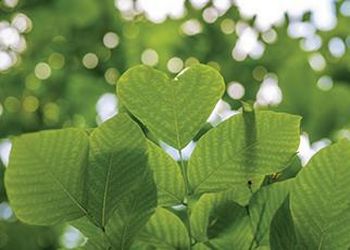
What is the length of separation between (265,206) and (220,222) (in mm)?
55

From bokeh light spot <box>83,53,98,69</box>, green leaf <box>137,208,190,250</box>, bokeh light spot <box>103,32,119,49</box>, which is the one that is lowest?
bokeh light spot <box>83,53,98,69</box>

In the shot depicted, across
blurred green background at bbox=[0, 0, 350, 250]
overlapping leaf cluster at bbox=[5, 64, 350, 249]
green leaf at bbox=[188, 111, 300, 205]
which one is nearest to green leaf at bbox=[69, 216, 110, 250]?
overlapping leaf cluster at bbox=[5, 64, 350, 249]

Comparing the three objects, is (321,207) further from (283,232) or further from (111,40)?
(111,40)

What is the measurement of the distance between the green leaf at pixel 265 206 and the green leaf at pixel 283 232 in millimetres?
26

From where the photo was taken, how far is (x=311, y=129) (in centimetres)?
245

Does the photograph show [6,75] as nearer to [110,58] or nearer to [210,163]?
[110,58]

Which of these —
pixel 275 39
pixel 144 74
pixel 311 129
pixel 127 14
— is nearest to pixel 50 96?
pixel 127 14

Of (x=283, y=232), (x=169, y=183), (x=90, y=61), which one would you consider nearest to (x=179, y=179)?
(x=169, y=183)

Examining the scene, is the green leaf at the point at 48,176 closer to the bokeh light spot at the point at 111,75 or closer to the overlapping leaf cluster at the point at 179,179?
the overlapping leaf cluster at the point at 179,179

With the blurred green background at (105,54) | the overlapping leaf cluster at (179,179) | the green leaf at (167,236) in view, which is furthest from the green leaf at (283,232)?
the blurred green background at (105,54)

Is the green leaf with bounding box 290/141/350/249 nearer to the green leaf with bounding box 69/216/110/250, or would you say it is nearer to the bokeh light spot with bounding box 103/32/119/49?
the green leaf with bounding box 69/216/110/250

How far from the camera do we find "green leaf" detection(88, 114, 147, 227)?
2.03ft

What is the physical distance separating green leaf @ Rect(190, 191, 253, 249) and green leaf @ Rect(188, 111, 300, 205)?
0.04 m

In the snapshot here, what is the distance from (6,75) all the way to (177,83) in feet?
9.51
